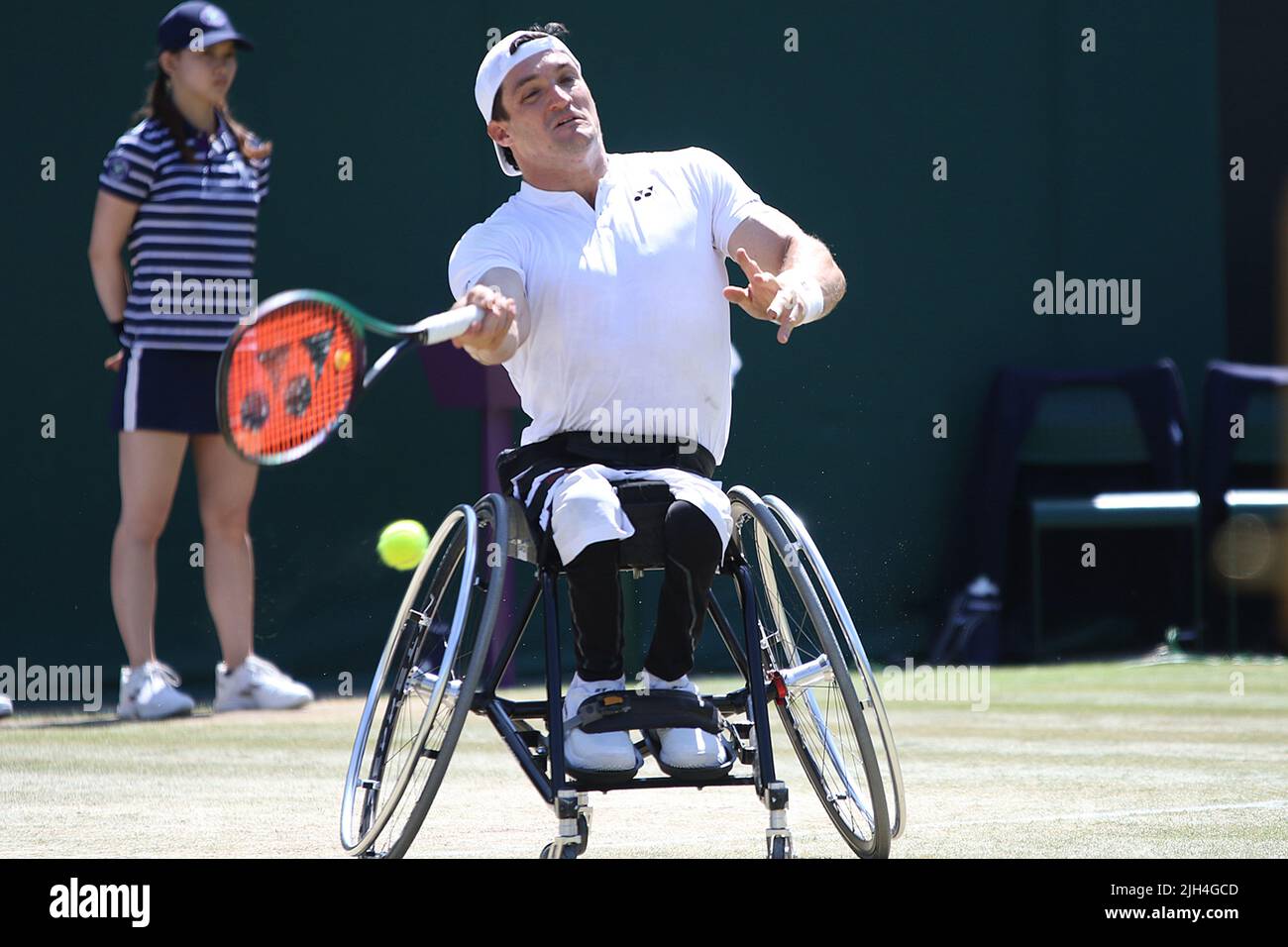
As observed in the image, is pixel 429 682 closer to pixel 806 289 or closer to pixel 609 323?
pixel 609 323

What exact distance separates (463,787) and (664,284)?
1.57 meters

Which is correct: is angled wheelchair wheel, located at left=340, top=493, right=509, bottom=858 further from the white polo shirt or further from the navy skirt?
the navy skirt

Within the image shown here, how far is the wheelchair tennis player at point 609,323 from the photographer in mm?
3314

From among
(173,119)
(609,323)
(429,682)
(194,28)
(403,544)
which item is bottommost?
(403,544)

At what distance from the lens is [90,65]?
6.90m

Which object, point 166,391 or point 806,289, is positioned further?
point 166,391

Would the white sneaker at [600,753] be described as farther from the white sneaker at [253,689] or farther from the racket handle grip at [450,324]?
the white sneaker at [253,689]

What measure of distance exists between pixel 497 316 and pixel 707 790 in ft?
5.43

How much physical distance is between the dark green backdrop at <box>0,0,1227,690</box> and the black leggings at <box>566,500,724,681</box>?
3.50 m

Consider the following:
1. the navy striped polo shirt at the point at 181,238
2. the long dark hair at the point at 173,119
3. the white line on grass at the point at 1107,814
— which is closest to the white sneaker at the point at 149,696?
the navy striped polo shirt at the point at 181,238

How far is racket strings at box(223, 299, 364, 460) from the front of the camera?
2906mm

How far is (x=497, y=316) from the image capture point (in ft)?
10.7

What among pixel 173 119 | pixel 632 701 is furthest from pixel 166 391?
pixel 632 701
